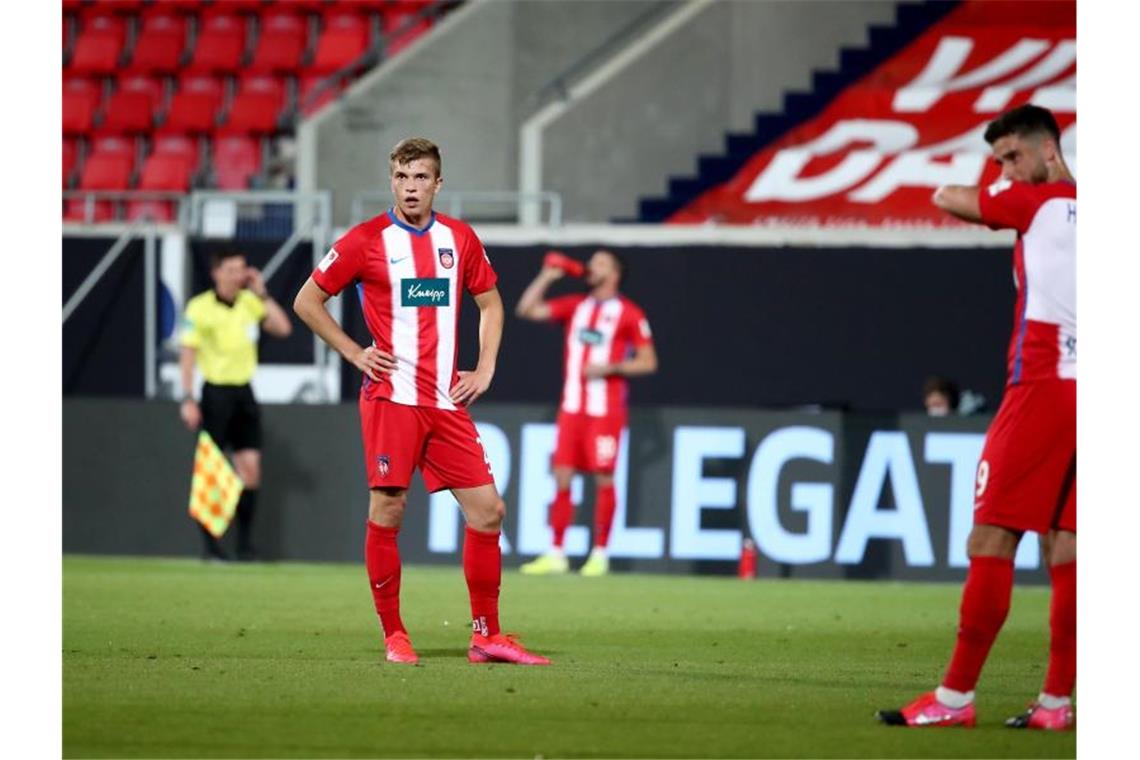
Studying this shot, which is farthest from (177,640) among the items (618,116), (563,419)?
(618,116)

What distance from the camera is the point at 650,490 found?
14211 millimetres

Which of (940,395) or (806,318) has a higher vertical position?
(806,318)

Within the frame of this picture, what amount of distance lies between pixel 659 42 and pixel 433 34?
6.64ft

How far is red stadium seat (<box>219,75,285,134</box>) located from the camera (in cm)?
2059

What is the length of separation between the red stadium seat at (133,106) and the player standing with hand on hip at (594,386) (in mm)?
7947

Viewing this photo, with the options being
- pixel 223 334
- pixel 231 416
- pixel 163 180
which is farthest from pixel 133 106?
pixel 231 416

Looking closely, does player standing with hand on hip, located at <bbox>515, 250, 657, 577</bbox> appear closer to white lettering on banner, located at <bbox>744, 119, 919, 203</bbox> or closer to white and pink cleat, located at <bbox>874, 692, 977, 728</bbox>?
white lettering on banner, located at <bbox>744, 119, 919, 203</bbox>

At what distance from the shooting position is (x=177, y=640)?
29.2ft

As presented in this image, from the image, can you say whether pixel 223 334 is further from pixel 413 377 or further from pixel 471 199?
pixel 413 377

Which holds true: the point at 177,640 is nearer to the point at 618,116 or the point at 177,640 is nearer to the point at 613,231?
the point at 613,231

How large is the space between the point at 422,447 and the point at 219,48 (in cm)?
1399

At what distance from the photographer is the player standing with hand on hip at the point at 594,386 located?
45.4 ft

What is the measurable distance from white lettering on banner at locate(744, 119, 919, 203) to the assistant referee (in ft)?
17.2
